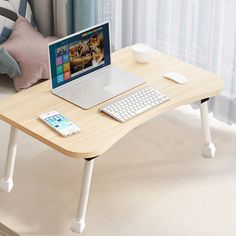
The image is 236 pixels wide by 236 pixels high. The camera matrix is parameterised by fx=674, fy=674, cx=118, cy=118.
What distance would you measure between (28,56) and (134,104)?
112 centimetres

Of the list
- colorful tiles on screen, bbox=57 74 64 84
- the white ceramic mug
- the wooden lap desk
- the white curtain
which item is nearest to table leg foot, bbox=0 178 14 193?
the wooden lap desk

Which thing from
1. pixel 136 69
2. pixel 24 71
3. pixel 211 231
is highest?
pixel 136 69

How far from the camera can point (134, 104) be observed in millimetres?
2725

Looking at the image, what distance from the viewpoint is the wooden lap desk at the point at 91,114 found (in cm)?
250

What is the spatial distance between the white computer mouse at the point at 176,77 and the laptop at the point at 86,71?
0.41 feet

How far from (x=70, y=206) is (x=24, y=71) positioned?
107 cm

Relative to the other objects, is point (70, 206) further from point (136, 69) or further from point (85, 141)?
point (136, 69)

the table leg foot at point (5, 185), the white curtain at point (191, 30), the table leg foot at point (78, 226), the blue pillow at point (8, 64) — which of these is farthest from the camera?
the blue pillow at point (8, 64)

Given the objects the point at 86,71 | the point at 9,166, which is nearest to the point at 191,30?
the point at 86,71

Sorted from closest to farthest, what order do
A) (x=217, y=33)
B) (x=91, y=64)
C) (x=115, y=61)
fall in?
(x=91, y=64), (x=115, y=61), (x=217, y=33)

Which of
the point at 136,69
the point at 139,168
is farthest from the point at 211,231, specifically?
the point at 136,69

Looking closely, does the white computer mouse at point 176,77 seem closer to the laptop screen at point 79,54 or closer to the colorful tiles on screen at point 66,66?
the laptop screen at point 79,54

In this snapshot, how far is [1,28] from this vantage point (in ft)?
12.5

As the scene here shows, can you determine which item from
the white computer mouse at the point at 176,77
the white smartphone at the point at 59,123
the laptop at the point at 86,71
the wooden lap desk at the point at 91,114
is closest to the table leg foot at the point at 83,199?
the wooden lap desk at the point at 91,114
